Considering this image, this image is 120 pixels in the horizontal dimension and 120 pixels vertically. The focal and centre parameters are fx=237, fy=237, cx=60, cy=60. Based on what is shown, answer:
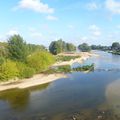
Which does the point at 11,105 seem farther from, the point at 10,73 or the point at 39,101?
the point at 10,73

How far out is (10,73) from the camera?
64.8 meters

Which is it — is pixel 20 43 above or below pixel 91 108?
above

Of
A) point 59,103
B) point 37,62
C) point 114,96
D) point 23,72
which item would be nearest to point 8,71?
point 23,72

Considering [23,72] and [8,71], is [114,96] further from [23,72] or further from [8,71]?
[23,72]

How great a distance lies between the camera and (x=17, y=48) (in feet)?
248

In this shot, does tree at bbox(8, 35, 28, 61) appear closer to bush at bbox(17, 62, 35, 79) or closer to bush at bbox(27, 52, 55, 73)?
bush at bbox(27, 52, 55, 73)

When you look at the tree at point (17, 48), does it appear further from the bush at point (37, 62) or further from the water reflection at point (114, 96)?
the water reflection at point (114, 96)

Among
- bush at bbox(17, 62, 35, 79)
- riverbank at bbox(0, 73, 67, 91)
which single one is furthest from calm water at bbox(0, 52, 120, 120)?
bush at bbox(17, 62, 35, 79)

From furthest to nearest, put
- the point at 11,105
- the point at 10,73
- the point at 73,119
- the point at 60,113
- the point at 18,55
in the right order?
1. the point at 18,55
2. the point at 10,73
3. the point at 11,105
4. the point at 60,113
5. the point at 73,119

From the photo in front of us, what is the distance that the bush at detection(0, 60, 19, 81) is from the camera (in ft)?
208

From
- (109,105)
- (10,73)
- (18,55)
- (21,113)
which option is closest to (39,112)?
(21,113)

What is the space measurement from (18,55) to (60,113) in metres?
40.9

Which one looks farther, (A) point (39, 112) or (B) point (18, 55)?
(B) point (18, 55)

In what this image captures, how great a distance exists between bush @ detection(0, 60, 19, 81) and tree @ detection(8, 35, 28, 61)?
351 inches
